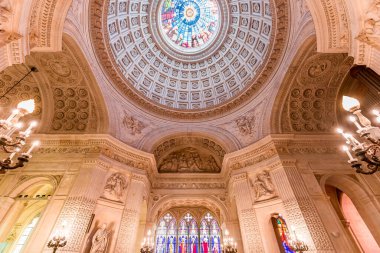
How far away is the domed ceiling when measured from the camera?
13.3 m

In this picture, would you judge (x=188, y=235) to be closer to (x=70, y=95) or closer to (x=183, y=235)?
(x=183, y=235)

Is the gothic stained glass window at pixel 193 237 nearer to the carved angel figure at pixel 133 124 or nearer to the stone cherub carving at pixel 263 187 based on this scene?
the stone cherub carving at pixel 263 187

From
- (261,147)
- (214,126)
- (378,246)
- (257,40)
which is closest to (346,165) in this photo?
(378,246)

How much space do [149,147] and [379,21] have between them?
40.4ft

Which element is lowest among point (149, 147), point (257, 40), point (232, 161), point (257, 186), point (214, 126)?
point (257, 186)

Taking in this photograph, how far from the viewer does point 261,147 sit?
12.3 meters

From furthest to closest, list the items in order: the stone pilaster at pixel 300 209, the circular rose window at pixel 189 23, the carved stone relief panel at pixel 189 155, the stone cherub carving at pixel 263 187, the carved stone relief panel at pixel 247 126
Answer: the circular rose window at pixel 189 23, the carved stone relief panel at pixel 189 155, the carved stone relief panel at pixel 247 126, the stone cherub carving at pixel 263 187, the stone pilaster at pixel 300 209

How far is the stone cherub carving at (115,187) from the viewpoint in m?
10.8

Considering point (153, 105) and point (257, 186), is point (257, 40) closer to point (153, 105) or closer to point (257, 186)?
point (153, 105)

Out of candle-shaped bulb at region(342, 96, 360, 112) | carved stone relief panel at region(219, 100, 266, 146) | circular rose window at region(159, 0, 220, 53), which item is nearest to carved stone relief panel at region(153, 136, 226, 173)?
carved stone relief panel at region(219, 100, 266, 146)

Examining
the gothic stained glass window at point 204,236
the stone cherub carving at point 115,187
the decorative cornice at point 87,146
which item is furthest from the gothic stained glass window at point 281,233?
the decorative cornice at point 87,146

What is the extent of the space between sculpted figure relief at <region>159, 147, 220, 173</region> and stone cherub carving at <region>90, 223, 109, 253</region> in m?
6.46

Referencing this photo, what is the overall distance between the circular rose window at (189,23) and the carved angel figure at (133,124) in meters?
8.34

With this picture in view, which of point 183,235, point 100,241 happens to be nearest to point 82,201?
point 100,241
